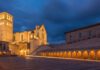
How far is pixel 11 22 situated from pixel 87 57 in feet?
352

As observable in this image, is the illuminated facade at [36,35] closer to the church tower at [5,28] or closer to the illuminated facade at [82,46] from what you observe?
the church tower at [5,28]

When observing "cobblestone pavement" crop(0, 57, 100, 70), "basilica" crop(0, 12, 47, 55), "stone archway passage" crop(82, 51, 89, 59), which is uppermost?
"basilica" crop(0, 12, 47, 55)

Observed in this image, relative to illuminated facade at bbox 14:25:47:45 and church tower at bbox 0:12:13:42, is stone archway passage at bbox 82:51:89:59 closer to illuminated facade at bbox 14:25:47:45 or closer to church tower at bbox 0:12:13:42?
illuminated facade at bbox 14:25:47:45

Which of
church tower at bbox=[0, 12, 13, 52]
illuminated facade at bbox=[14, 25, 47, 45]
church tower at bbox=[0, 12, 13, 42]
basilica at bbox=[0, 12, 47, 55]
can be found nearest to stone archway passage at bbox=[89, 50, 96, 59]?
basilica at bbox=[0, 12, 47, 55]

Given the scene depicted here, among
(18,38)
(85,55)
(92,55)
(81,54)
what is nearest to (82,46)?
(81,54)

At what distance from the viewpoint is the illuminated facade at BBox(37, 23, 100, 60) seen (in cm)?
5320

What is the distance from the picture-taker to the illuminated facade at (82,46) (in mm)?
53197

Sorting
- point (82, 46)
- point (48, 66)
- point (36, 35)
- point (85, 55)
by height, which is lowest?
point (48, 66)

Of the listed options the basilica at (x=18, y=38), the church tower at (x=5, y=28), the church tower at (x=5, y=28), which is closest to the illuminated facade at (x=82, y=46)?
the basilica at (x=18, y=38)

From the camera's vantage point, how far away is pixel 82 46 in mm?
66750

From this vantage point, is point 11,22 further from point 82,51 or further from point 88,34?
point 82,51

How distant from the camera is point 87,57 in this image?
A: 5362 cm

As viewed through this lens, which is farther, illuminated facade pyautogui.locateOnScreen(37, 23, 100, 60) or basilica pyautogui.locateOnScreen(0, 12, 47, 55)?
basilica pyautogui.locateOnScreen(0, 12, 47, 55)

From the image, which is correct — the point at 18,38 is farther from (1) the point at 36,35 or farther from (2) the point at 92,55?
(2) the point at 92,55
